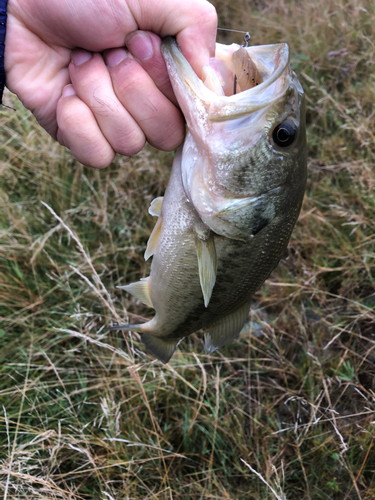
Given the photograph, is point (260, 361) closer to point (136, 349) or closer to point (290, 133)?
point (136, 349)

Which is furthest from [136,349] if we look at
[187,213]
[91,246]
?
[187,213]

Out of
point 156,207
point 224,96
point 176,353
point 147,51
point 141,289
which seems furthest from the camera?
point 176,353

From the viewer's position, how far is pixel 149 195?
3.31 meters

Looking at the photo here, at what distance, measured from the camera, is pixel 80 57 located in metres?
1.62

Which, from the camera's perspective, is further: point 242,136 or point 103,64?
point 103,64

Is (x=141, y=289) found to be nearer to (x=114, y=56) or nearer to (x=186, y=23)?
(x=114, y=56)

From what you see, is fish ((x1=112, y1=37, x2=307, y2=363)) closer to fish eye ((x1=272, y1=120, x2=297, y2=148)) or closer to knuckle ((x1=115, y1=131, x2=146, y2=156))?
fish eye ((x1=272, y1=120, x2=297, y2=148))

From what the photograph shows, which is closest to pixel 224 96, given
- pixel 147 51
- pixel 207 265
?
pixel 147 51

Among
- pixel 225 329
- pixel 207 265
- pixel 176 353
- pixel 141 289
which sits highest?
pixel 207 265

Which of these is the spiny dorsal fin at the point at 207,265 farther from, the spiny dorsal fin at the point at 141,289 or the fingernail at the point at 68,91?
the fingernail at the point at 68,91

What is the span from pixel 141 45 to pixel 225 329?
1.29 meters

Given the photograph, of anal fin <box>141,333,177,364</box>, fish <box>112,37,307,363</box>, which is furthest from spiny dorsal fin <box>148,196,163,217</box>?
anal fin <box>141,333,177,364</box>

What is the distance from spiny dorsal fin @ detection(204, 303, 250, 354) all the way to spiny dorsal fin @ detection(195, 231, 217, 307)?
1.19 feet

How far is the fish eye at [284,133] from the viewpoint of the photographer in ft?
4.66
